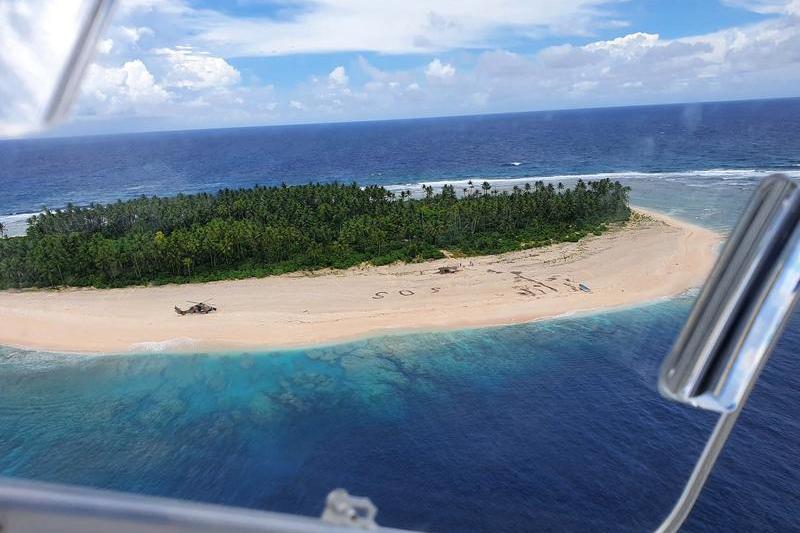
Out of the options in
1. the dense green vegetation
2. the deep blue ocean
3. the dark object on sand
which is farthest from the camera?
the dense green vegetation

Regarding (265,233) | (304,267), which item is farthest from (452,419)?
(265,233)

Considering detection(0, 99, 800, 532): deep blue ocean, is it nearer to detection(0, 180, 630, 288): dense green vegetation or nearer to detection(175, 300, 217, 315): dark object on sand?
detection(175, 300, 217, 315): dark object on sand

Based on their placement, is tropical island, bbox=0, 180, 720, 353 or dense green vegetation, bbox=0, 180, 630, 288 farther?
dense green vegetation, bbox=0, 180, 630, 288

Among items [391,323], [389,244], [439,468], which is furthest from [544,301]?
[439,468]

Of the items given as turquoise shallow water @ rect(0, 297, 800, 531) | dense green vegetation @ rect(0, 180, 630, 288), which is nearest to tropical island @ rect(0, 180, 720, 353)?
dense green vegetation @ rect(0, 180, 630, 288)

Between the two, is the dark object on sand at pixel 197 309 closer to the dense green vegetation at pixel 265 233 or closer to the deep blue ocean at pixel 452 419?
the dense green vegetation at pixel 265 233

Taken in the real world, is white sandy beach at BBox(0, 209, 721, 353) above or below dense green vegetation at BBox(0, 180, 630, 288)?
below

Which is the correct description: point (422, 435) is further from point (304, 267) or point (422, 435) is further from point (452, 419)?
point (304, 267)

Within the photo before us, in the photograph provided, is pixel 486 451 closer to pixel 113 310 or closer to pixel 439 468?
pixel 439 468
